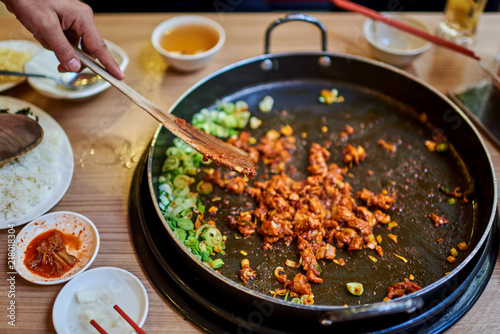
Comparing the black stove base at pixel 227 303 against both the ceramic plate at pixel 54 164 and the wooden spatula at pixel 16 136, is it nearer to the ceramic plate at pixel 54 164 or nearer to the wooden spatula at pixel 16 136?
the ceramic plate at pixel 54 164

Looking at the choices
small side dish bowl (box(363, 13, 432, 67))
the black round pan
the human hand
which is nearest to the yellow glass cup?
small side dish bowl (box(363, 13, 432, 67))

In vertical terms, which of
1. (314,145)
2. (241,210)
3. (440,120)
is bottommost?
(241,210)

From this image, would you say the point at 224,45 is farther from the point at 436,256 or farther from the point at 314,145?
the point at 436,256

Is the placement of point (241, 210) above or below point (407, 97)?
below

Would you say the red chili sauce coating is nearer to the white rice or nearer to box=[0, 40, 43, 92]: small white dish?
the white rice

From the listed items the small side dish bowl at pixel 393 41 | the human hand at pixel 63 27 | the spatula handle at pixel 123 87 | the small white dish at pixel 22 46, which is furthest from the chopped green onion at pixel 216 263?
the small white dish at pixel 22 46

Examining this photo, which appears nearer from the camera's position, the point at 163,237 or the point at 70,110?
the point at 163,237

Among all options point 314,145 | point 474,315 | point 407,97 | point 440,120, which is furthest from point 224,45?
point 474,315
